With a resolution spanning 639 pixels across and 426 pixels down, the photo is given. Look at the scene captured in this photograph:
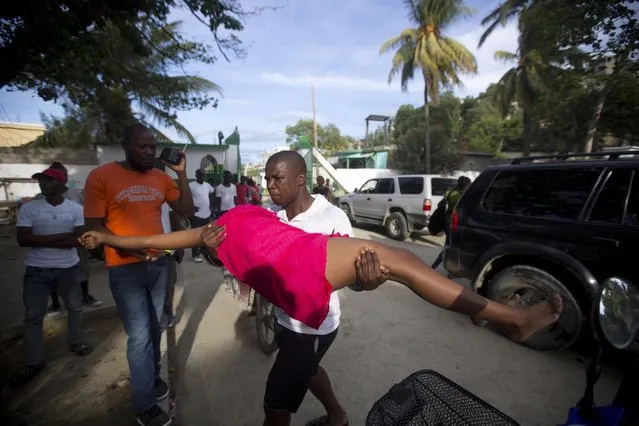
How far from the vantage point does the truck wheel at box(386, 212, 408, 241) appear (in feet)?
27.9

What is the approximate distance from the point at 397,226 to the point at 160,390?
23.8ft

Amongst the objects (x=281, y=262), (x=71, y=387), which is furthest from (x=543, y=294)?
(x=71, y=387)

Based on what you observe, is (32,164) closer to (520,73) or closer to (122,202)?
(122,202)

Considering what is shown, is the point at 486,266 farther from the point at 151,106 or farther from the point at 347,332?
the point at 151,106

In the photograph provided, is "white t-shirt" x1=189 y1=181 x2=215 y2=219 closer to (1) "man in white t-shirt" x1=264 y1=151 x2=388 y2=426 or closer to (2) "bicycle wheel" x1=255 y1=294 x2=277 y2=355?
(2) "bicycle wheel" x1=255 y1=294 x2=277 y2=355

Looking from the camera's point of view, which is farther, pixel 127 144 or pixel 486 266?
pixel 486 266

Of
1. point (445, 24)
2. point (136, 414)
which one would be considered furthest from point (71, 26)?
point (445, 24)

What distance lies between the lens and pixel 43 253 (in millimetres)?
2758

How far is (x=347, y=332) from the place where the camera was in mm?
3609

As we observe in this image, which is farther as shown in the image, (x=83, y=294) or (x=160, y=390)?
(x=83, y=294)

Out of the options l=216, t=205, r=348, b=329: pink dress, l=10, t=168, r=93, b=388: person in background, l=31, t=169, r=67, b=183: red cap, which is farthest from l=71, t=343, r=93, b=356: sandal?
l=216, t=205, r=348, b=329: pink dress

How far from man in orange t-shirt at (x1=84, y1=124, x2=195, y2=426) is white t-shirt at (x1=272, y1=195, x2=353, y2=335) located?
104cm

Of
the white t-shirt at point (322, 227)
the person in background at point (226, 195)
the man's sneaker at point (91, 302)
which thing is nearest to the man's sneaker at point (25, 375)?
the man's sneaker at point (91, 302)

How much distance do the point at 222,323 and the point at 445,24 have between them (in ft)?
62.5
